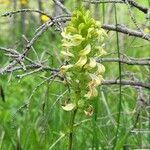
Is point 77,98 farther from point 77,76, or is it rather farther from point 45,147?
point 45,147

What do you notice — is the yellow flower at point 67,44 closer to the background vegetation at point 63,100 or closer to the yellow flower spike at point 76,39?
the yellow flower spike at point 76,39

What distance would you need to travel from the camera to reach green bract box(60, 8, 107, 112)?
1663 mm

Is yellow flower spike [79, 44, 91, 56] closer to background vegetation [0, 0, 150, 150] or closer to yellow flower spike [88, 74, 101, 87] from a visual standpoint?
yellow flower spike [88, 74, 101, 87]

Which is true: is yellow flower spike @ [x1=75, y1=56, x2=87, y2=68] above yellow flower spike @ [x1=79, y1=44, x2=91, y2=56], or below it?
below

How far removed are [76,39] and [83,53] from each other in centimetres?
5

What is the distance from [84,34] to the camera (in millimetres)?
1688

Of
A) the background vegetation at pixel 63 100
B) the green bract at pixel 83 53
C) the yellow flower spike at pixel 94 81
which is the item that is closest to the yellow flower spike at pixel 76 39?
the green bract at pixel 83 53

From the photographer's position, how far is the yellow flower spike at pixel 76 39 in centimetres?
165

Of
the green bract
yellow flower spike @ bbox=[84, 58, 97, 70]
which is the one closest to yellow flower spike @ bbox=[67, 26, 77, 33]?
the green bract

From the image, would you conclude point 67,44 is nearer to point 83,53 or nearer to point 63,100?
point 83,53

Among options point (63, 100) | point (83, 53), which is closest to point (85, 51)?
point (83, 53)

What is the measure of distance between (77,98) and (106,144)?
1.19 metres

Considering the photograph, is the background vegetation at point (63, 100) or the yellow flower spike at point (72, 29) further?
the background vegetation at point (63, 100)

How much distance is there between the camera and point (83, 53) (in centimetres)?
164
